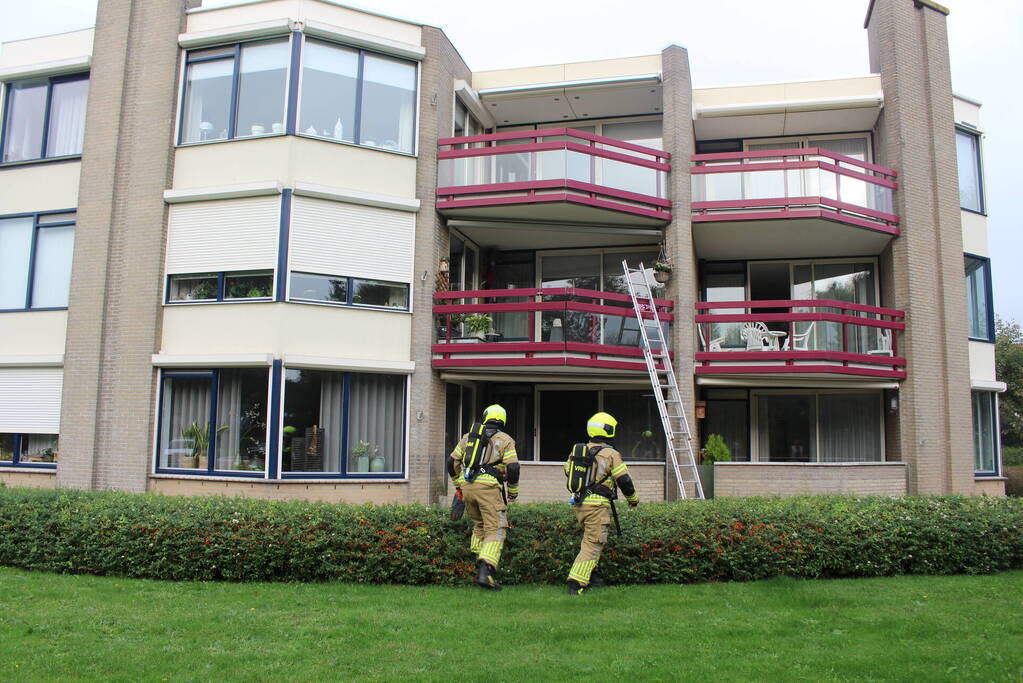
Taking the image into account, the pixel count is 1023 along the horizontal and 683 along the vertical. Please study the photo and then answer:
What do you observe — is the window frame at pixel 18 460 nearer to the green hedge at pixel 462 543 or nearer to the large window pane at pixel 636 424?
the green hedge at pixel 462 543

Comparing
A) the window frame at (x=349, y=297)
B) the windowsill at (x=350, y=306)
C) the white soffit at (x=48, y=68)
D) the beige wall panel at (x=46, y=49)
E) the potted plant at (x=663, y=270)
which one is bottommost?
the windowsill at (x=350, y=306)

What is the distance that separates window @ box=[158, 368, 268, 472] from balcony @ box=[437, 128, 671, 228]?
5.00 m

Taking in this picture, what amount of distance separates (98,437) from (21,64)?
8.07 m

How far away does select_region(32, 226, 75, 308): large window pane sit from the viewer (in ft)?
52.4

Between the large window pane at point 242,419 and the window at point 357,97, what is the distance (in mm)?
4580

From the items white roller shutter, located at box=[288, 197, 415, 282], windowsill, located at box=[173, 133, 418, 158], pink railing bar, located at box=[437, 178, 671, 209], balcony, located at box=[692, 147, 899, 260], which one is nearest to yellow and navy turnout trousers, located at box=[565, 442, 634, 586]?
white roller shutter, located at box=[288, 197, 415, 282]

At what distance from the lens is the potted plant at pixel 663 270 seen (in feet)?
53.9

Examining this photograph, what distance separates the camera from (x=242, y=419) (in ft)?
47.2

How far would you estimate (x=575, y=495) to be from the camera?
9.29 metres

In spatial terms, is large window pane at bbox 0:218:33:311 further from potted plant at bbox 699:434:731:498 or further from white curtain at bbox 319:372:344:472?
potted plant at bbox 699:434:731:498

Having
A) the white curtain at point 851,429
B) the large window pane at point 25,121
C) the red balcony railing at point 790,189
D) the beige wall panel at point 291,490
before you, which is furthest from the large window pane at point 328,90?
the white curtain at point 851,429

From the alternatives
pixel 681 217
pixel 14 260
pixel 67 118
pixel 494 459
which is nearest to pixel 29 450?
pixel 14 260

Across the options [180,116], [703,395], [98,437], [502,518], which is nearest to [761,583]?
[502,518]

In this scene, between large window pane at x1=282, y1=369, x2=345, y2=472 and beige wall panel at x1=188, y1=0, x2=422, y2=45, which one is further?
beige wall panel at x1=188, y1=0, x2=422, y2=45
